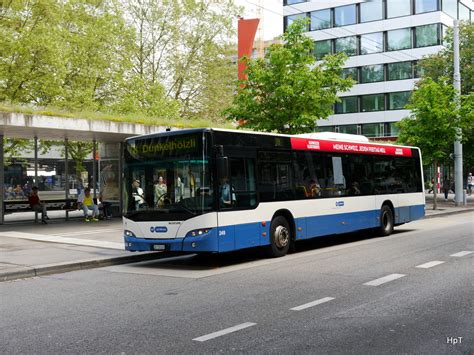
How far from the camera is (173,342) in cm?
573

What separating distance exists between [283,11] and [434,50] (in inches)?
658

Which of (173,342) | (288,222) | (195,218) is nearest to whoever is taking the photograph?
(173,342)

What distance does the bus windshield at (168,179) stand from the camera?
10875 millimetres

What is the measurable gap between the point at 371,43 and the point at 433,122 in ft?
107

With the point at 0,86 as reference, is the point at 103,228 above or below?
below

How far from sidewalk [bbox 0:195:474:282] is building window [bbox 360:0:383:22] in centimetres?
4482

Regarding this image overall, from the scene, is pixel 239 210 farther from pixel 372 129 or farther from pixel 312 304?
pixel 372 129

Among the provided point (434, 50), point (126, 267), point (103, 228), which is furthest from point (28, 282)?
point (434, 50)

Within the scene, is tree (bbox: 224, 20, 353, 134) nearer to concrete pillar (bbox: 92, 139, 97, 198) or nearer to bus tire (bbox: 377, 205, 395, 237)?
concrete pillar (bbox: 92, 139, 97, 198)

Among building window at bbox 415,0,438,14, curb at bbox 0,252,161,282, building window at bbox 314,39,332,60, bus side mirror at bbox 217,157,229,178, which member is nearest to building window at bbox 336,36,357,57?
building window at bbox 314,39,332,60

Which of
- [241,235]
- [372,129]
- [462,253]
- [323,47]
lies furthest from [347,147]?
[323,47]

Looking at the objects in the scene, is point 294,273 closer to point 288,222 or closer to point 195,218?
point 195,218

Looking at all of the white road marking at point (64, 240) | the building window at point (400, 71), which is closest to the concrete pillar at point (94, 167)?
the white road marking at point (64, 240)

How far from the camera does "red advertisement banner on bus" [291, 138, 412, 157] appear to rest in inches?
533
